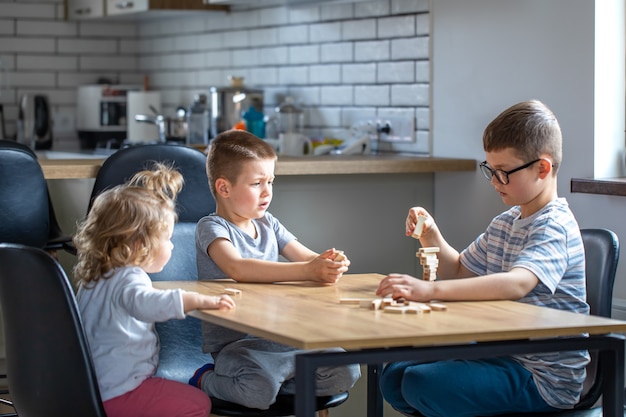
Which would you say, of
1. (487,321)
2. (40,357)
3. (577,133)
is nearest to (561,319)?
(487,321)

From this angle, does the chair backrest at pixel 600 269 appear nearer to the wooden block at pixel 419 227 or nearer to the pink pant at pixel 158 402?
the wooden block at pixel 419 227

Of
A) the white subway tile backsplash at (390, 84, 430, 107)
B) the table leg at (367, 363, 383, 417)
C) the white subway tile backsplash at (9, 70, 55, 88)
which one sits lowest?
the table leg at (367, 363, 383, 417)

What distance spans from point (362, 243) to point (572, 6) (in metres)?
1.13

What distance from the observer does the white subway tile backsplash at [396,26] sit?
4.17m

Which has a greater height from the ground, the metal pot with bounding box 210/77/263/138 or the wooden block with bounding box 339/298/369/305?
the metal pot with bounding box 210/77/263/138

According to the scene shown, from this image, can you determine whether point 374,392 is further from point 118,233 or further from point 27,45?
point 27,45

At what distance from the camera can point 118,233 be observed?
2223 mm

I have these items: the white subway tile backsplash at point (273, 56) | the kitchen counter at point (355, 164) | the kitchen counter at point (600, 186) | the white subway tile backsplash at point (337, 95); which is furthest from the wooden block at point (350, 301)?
the white subway tile backsplash at point (273, 56)

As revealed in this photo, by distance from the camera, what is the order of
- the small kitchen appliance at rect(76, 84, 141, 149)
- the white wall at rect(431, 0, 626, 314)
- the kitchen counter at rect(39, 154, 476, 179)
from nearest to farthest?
the white wall at rect(431, 0, 626, 314) < the kitchen counter at rect(39, 154, 476, 179) < the small kitchen appliance at rect(76, 84, 141, 149)

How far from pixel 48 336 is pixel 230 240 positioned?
573 millimetres

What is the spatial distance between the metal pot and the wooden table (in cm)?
301

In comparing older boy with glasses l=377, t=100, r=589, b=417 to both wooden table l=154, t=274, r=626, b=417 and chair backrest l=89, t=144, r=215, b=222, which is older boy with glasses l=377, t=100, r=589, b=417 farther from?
chair backrest l=89, t=144, r=215, b=222

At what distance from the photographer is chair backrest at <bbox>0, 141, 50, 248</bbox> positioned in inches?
123

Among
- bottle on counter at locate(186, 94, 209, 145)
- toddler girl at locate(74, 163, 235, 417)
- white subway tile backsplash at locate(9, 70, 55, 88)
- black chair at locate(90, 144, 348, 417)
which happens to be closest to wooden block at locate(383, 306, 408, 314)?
toddler girl at locate(74, 163, 235, 417)
